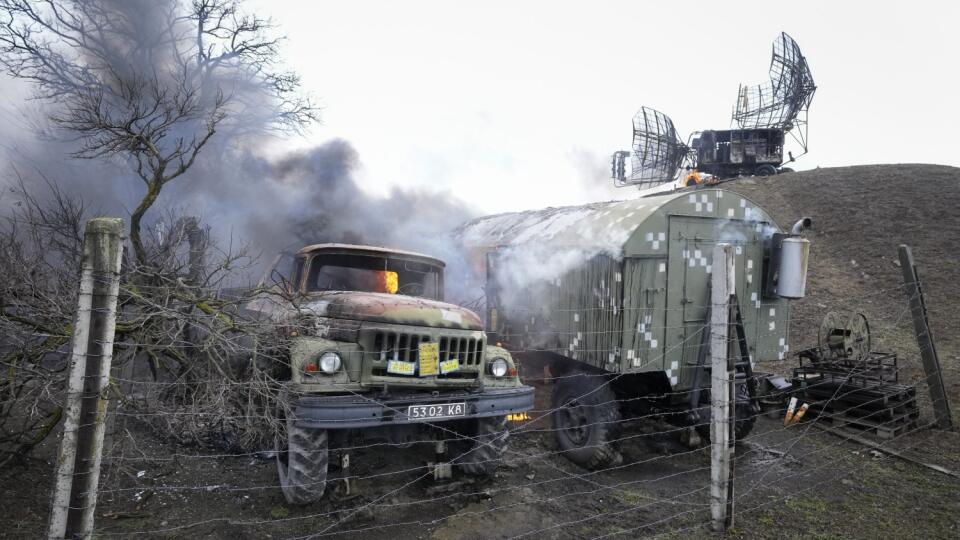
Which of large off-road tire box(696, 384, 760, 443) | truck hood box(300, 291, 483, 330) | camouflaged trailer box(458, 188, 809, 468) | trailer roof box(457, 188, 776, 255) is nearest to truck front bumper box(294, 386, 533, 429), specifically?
truck hood box(300, 291, 483, 330)

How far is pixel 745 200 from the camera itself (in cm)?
726

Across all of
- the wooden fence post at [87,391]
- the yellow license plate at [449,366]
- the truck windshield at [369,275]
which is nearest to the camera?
the wooden fence post at [87,391]

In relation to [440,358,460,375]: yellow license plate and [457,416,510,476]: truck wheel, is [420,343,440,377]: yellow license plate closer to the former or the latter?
[440,358,460,375]: yellow license plate

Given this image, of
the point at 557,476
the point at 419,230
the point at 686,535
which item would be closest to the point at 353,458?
the point at 557,476

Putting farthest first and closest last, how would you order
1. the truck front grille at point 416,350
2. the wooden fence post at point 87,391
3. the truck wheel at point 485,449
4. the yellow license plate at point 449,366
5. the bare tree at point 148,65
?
the bare tree at point 148,65 → the truck wheel at point 485,449 → the yellow license plate at point 449,366 → the truck front grille at point 416,350 → the wooden fence post at point 87,391

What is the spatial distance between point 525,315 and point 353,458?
12.9 feet

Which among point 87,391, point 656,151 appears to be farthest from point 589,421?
point 656,151

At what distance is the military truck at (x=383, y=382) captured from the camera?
4.34 meters

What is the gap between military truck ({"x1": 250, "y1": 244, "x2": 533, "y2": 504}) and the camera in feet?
14.2

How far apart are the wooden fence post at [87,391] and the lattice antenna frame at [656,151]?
796 inches

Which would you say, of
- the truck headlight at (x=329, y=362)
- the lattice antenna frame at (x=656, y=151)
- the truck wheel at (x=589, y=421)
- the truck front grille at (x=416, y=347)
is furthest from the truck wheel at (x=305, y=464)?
the lattice antenna frame at (x=656, y=151)

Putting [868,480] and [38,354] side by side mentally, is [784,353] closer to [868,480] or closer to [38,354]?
[868,480]

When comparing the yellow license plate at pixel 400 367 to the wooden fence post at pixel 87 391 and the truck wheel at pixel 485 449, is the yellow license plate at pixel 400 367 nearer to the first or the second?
the truck wheel at pixel 485 449

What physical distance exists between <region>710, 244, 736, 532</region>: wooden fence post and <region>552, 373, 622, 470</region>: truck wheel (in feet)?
6.21
